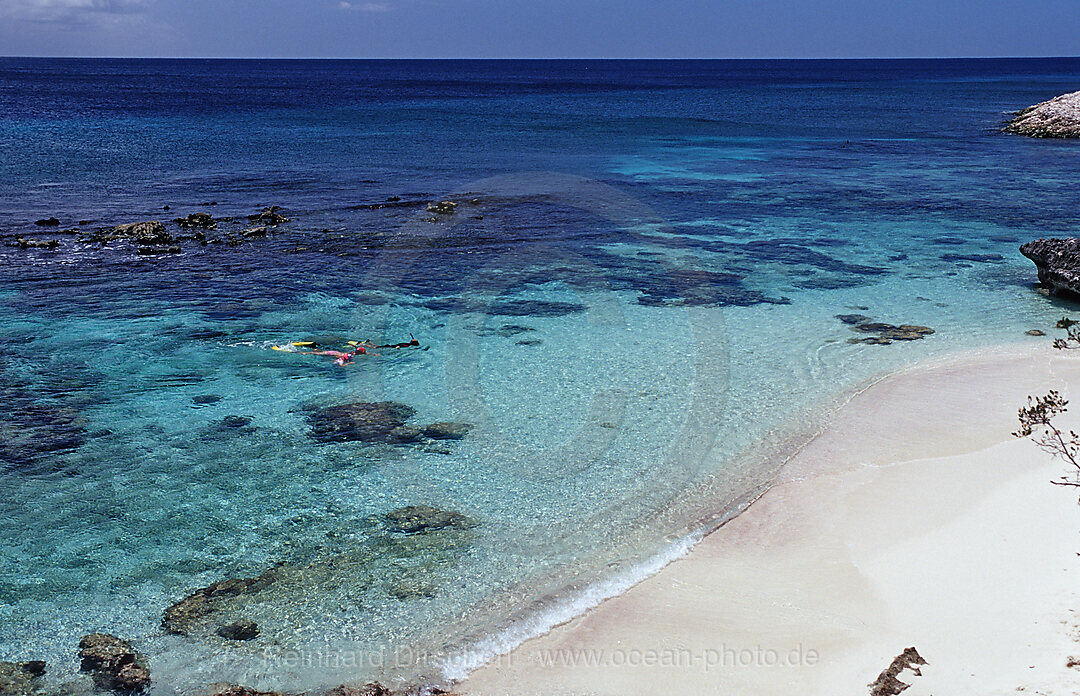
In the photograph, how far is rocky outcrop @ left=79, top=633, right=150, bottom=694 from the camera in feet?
28.2

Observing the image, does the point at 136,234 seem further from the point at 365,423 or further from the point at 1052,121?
the point at 1052,121

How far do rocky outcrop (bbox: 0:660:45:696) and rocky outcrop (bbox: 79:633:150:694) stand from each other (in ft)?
1.30

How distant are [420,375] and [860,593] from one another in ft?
32.1

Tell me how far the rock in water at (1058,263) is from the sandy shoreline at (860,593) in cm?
982

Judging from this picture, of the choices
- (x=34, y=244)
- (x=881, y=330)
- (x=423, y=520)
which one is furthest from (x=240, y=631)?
(x=34, y=244)

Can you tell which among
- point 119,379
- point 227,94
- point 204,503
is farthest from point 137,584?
point 227,94

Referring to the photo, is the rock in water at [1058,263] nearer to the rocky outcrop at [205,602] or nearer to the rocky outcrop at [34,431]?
the rocky outcrop at [205,602]

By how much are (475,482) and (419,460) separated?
3.84 feet

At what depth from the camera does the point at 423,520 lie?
11805mm

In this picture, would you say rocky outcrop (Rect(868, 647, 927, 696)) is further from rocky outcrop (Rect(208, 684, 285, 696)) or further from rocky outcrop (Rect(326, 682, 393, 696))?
rocky outcrop (Rect(208, 684, 285, 696))

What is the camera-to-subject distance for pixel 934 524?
1098 cm

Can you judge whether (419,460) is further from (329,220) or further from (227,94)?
(227,94)

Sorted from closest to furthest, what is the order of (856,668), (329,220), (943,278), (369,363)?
(856,668)
(369,363)
(943,278)
(329,220)

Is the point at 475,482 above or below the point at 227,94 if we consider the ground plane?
below
